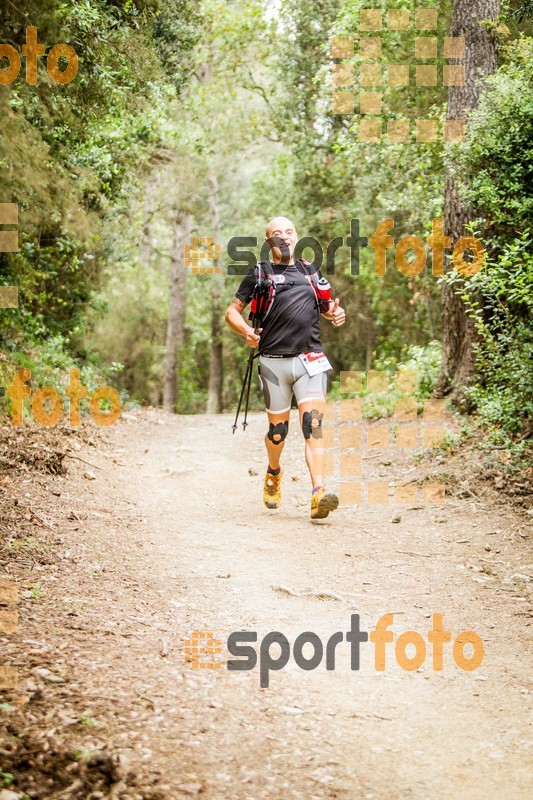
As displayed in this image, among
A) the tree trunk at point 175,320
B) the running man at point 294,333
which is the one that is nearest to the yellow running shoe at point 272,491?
the running man at point 294,333

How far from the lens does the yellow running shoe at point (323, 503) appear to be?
6684mm

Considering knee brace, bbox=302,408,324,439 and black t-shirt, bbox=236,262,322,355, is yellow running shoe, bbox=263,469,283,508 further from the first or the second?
black t-shirt, bbox=236,262,322,355

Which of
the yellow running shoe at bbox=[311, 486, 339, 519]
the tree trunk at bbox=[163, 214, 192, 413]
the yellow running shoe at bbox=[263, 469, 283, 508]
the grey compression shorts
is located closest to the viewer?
the yellow running shoe at bbox=[311, 486, 339, 519]

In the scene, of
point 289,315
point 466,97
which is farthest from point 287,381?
point 466,97

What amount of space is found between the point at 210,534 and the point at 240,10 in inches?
754

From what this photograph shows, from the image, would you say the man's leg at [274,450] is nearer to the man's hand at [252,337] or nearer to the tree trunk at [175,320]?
the man's hand at [252,337]

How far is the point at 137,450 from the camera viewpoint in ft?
35.6

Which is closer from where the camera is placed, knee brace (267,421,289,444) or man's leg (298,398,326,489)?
man's leg (298,398,326,489)

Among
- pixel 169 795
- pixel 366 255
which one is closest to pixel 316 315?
pixel 169 795

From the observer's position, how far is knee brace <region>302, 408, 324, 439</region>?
686 cm

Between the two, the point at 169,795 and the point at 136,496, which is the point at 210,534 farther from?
the point at 169,795

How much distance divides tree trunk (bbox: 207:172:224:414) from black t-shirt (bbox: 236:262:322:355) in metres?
18.1

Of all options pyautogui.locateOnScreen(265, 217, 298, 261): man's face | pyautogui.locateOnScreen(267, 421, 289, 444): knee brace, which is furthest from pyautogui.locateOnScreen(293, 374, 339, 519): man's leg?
pyautogui.locateOnScreen(265, 217, 298, 261): man's face

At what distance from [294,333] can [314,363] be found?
1.05 ft
